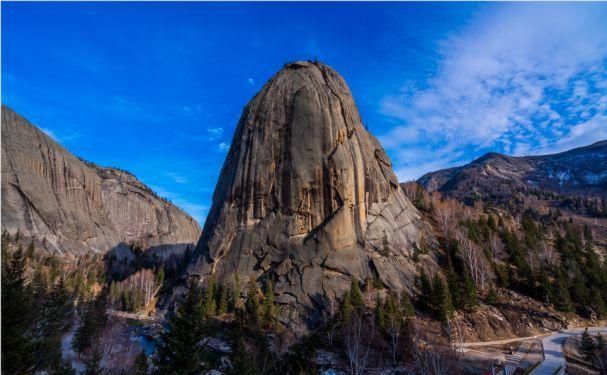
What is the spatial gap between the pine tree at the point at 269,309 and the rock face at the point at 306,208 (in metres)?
2.81

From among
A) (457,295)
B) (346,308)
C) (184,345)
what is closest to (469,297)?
(457,295)

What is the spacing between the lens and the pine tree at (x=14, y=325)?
14.7 meters

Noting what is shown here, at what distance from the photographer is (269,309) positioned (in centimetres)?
4444

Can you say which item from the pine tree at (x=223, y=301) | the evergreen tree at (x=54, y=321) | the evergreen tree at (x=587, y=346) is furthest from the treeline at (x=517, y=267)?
the evergreen tree at (x=54, y=321)

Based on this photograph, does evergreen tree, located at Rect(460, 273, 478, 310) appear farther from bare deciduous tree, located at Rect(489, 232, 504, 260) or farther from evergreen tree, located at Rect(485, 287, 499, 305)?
bare deciduous tree, located at Rect(489, 232, 504, 260)

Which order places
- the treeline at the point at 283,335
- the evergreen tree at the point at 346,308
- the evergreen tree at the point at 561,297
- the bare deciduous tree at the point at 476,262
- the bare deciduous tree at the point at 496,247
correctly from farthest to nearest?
the bare deciduous tree at the point at 496,247 → the bare deciduous tree at the point at 476,262 → the evergreen tree at the point at 561,297 → the evergreen tree at the point at 346,308 → the treeline at the point at 283,335

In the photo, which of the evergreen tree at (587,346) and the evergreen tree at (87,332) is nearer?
the evergreen tree at (587,346)

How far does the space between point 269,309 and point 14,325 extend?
3235cm

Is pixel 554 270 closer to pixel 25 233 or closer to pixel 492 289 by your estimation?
pixel 492 289

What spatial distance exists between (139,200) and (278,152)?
107107mm

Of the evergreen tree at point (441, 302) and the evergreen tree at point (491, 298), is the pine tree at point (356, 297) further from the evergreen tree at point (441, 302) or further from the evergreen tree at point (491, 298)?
the evergreen tree at point (491, 298)

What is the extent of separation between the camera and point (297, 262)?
54.1 meters

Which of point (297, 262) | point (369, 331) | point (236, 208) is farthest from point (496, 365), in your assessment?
point (236, 208)

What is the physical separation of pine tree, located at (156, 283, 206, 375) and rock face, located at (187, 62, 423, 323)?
3006 cm
